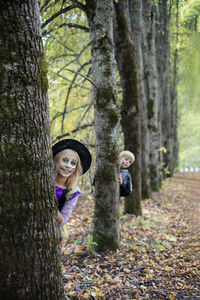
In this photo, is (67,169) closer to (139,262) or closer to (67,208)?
(67,208)

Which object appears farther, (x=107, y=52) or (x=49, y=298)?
(x=107, y=52)

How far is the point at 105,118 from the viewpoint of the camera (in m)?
4.23

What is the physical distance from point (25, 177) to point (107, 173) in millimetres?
2575

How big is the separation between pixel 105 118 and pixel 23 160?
2572mm

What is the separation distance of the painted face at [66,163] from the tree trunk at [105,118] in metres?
1.23

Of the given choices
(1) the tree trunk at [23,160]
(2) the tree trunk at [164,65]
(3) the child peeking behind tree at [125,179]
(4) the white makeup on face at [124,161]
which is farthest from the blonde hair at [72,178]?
(2) the tree trunk at [164,65]

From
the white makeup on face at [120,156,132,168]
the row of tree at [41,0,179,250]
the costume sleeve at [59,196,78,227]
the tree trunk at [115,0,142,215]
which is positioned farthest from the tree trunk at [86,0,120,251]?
the tree trunk at [115,0,142,215]

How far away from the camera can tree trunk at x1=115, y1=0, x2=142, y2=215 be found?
6285mm

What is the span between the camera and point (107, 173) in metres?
4.30

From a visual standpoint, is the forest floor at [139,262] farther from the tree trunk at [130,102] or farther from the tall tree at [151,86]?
the tall tree at [151,86]

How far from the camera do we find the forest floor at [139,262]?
10.8 ft

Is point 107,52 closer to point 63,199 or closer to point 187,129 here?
point 63,199

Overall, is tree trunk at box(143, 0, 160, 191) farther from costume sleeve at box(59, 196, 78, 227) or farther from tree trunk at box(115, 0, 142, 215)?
costume sleeve at box(59, 196, 78, 227)

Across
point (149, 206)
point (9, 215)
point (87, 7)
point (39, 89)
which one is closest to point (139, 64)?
point (87, 7)
